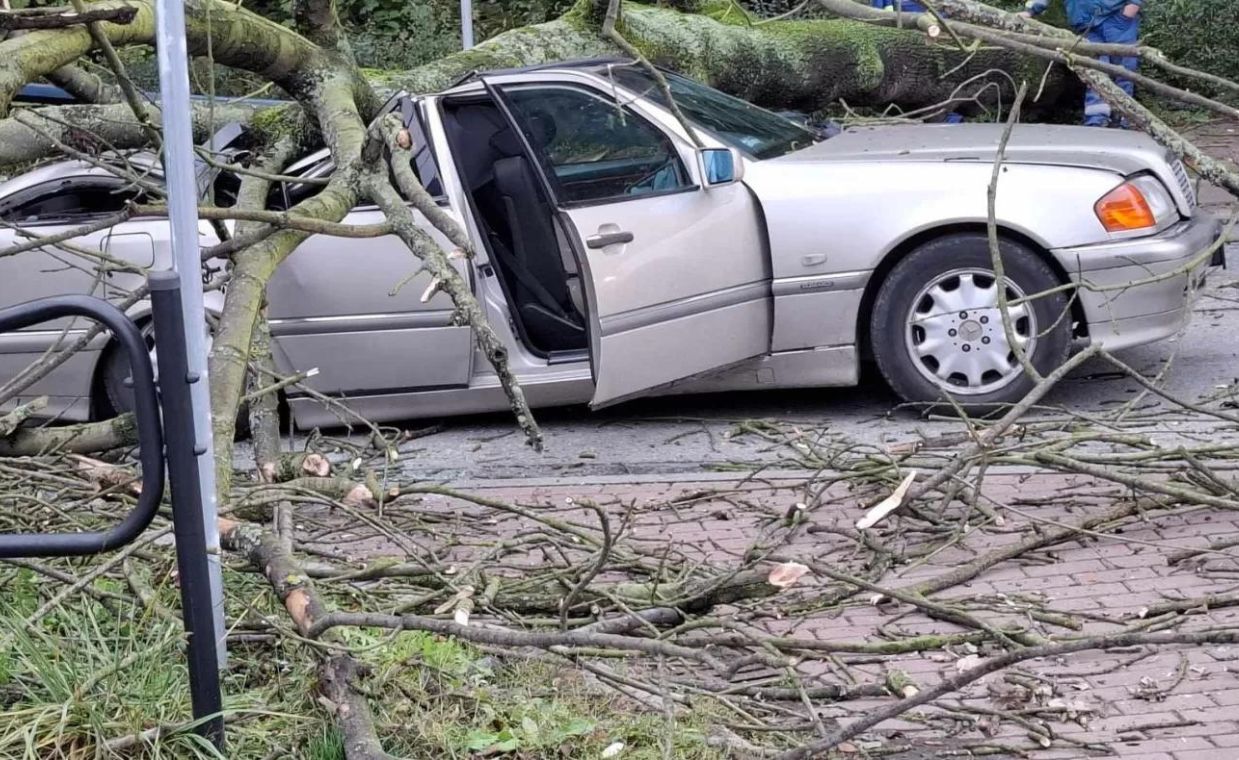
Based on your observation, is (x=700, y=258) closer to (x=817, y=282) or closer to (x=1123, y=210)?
(x=817, y=282)

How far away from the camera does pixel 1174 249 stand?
21.1 feet

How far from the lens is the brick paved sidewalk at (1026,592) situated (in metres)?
3.86

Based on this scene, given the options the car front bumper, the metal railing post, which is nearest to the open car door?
the car front bumper

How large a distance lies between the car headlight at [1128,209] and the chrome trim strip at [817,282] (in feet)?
3.45

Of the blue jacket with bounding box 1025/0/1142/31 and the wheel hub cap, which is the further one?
the blue jacket with bounding box 1025/0/1142/31

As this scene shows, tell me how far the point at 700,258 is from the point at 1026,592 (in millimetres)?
2362

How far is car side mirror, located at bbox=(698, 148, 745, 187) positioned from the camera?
21.5 feet

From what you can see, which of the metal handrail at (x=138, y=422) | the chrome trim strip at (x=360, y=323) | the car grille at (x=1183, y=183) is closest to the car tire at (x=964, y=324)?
the car grille at (x=1183, y=183)

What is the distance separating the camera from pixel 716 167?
21.5 ft

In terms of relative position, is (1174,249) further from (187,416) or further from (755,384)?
(187,416)

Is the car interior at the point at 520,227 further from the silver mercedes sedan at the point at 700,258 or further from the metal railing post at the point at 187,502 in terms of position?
the metal railing post at the point at 187,502

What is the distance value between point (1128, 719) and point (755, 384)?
124 inches

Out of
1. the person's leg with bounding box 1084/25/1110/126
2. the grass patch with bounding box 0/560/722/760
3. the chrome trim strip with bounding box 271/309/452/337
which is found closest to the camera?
the grass patch with bounding box 0/560/722/760

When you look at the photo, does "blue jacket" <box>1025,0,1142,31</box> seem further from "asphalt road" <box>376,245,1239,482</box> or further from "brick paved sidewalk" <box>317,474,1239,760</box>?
"brick paved sidewalk" <box>317,474,1239,760</box>
